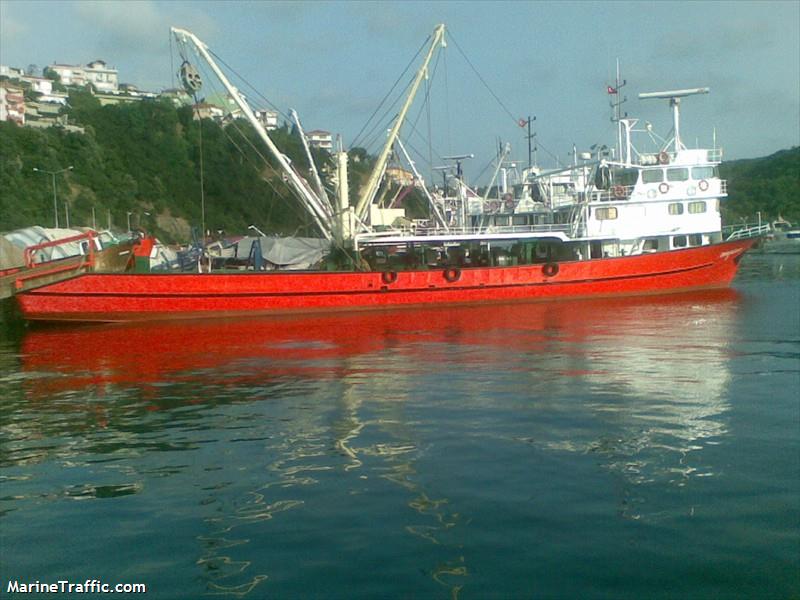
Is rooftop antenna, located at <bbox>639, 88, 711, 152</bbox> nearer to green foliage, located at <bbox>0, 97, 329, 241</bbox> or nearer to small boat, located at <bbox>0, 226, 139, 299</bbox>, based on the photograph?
small boat, located at <bbox>0, 226, 139, 299</bbox>

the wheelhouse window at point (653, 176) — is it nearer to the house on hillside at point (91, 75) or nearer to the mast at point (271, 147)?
the mast at point (271, 147)

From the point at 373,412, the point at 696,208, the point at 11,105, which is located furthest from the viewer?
the point at 11,105

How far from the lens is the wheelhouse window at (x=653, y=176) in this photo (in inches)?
1200

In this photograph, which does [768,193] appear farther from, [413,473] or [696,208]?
[413,473]

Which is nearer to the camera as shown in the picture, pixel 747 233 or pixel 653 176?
pixel 653 176

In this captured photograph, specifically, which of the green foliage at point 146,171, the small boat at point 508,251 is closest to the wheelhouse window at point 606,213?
the small boat at point 508,251

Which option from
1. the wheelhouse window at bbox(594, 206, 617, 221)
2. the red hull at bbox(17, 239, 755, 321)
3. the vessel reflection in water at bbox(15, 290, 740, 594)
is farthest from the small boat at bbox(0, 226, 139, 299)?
the wheelhouse window at bbox(594, 206, 617, 221)

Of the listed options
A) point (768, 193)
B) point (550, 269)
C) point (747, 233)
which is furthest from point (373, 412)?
point (768, 193)

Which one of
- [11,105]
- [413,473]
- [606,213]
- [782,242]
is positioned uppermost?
[11,105]

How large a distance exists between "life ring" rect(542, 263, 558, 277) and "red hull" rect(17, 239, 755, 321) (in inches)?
3.0

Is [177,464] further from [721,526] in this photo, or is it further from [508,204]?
[508,204]

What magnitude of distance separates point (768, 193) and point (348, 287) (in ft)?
328

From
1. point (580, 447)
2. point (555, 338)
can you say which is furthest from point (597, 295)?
point (580, 447)

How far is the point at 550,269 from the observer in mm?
28547
